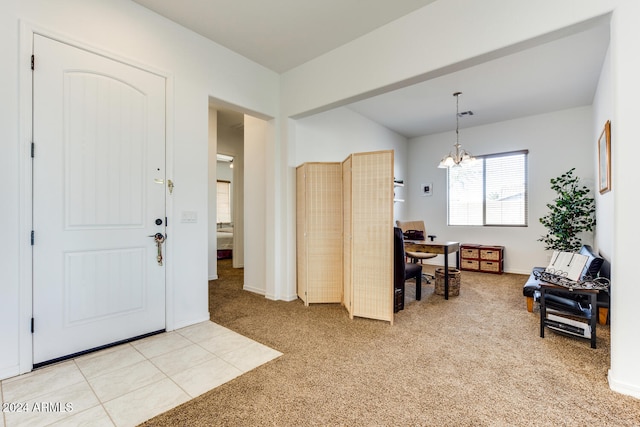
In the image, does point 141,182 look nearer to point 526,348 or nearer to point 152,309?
point 152,309

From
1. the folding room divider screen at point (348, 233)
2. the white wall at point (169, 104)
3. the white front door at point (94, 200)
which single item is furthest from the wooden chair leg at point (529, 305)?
the white front door at point (94, 200)

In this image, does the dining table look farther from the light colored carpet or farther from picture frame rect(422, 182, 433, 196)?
picture frame rect(422, 182, 433, 196)

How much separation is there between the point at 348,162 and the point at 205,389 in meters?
2.48

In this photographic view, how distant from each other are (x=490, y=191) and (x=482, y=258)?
141cm

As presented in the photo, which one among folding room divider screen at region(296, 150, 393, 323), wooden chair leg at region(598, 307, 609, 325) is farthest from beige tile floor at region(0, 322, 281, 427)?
wooden chair leg at region(598, 307, 609, 325)

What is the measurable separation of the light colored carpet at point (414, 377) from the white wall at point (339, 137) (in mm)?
2311

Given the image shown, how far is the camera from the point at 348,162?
3314mm

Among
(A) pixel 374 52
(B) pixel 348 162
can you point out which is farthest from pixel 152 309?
(A) pixel 374 52

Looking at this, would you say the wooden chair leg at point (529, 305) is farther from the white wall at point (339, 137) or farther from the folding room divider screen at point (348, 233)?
the white wall at point (339, 137)

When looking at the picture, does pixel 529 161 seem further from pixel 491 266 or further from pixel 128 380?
pixel 128 380

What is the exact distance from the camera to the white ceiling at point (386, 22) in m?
2.68

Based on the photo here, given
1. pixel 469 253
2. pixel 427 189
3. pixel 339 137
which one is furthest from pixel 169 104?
pixel 469 253

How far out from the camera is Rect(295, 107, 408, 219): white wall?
416cm

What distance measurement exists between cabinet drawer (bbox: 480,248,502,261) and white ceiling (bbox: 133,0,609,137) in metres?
2.57
